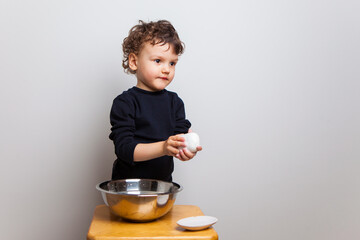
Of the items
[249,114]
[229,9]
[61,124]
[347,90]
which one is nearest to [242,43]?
[229,9]

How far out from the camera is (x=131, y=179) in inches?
49.3

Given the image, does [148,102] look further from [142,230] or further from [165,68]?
[142,230]

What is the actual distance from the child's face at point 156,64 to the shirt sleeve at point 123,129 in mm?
101

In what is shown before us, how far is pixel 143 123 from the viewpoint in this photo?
51.0 inches

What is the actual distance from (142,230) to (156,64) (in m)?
0.51

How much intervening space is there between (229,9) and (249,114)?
458 mm

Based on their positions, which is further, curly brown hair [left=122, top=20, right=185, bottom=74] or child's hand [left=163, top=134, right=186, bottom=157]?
curly brown hair [left=122, top=20, right=185, bottom=74]

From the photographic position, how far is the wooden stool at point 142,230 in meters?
0.99

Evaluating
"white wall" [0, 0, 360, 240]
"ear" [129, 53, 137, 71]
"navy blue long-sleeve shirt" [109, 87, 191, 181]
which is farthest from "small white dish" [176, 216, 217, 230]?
"white wall" [0, 0, 360, 240]

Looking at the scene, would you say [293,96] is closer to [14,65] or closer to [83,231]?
[83,231]

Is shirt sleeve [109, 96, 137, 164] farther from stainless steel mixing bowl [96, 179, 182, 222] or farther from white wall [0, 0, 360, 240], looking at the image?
white wall [0, 0, 360, 240]

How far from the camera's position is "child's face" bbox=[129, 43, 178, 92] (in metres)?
1.29

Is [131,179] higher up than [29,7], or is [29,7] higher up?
[29,7]

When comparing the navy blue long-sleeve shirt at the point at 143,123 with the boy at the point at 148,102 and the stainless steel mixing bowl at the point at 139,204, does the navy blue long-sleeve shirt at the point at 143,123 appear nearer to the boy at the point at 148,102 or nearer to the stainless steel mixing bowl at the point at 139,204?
the boy at the point at 148,102
